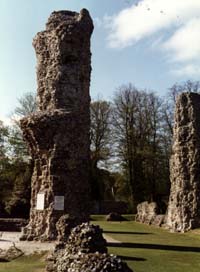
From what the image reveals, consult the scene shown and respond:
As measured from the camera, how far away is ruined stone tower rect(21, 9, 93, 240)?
19.3m

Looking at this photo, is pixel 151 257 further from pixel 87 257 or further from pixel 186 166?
pixel 186 166

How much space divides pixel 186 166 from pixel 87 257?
18740mm

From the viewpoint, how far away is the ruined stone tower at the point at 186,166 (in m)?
24.9

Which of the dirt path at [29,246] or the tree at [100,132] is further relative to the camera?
the tree at [100,132]

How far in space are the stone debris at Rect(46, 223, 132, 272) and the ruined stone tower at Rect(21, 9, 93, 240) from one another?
706 cm

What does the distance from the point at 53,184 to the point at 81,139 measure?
207 cm

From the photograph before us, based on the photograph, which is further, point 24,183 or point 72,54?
point 24,183

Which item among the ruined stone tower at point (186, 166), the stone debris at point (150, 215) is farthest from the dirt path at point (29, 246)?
the stone debris at point (150, 215)

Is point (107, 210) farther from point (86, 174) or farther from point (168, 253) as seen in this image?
point (168, 253)

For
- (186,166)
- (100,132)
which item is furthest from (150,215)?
(100,132)

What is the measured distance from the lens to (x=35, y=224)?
1955 centimetres

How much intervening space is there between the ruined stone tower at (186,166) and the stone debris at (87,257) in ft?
45.0

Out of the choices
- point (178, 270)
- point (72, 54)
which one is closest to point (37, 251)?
point (178, 270)

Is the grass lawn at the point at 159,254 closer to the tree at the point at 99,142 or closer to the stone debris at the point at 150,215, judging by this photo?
the stone debris at the point at 150,215
